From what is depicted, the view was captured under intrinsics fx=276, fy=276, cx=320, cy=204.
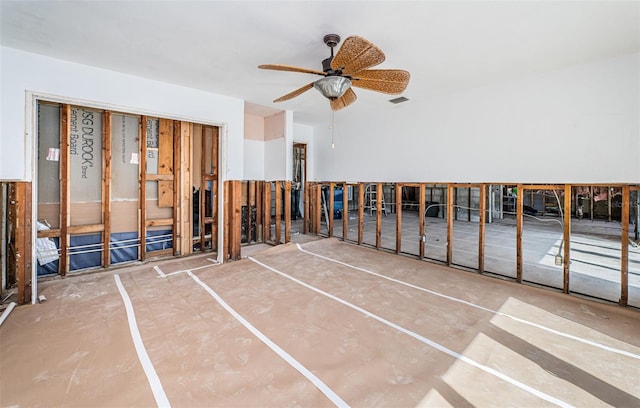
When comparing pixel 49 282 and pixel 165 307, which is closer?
pixel 165 307

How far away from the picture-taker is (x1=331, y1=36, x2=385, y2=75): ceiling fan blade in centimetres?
227

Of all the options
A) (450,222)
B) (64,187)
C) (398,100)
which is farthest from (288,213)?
(64,187)

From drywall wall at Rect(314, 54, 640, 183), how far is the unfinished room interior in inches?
1.2

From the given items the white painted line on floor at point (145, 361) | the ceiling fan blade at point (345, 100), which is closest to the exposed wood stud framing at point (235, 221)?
the white painted line on floor at point (145, 361)

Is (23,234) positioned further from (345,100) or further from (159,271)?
(345,100)

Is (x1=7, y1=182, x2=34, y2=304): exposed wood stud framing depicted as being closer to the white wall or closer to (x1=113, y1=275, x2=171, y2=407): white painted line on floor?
(x1=113, y1=275, x2=171, y2=407): white painted line on floor

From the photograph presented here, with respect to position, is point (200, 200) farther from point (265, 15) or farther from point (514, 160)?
point (514, 160)

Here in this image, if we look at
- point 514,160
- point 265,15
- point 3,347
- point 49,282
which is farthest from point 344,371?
point 514,160

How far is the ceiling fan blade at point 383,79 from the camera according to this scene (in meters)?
2.87

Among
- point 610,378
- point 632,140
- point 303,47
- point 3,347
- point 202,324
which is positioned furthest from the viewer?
point 632,140

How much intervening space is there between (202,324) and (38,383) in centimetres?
103

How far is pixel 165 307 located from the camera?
2.82 meters

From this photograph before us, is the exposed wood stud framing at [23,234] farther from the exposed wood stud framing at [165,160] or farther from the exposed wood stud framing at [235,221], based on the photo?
the exposed wood stud framing at [235,221]

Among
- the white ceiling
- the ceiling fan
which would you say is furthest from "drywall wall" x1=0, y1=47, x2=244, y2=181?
the ceiling fan
